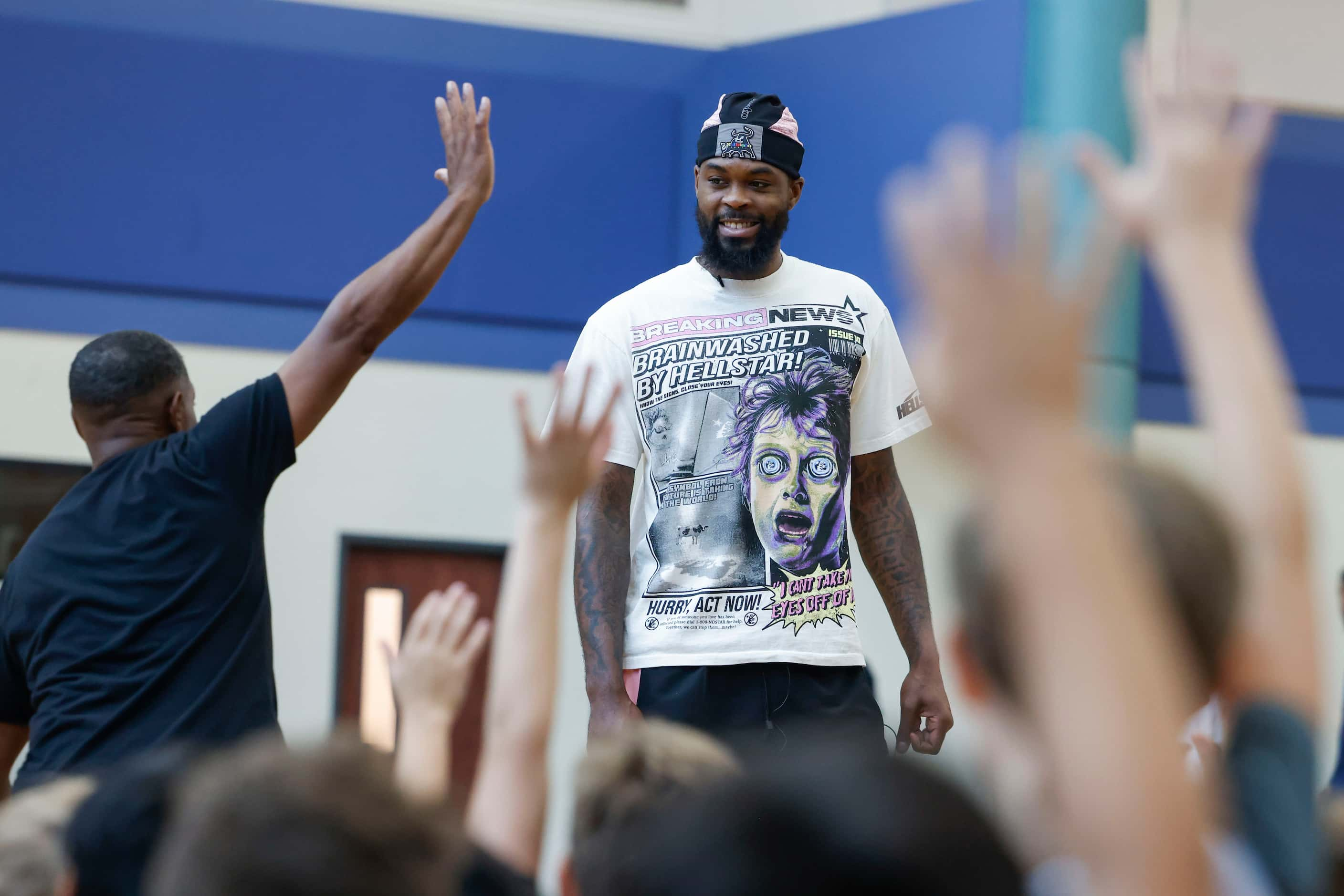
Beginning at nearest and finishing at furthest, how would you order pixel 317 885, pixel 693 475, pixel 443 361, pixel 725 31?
pixel 317 885
pixel 693 475
pixel 443 361
pixel 725 31

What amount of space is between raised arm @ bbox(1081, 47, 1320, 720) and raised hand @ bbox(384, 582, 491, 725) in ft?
2.83

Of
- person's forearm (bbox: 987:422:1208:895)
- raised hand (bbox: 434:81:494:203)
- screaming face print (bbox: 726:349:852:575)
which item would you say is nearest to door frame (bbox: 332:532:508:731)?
screaming face print (bbox: 726:349:852:575)

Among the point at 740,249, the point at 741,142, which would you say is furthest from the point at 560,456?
the point at 741,142

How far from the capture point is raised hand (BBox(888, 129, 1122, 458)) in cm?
80

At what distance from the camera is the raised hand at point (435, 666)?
1.72 metres

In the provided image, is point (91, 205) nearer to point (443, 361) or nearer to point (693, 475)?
point (443, 361)

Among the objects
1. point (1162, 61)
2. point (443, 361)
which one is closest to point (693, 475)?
point (1162, 61)

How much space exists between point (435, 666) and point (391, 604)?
3798mm

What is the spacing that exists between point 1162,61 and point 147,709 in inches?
79.3

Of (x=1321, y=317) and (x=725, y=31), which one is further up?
(x=725, y=31)

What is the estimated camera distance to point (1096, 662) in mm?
820

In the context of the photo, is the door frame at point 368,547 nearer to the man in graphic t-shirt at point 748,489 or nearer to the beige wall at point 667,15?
the beige wall at point 667,15

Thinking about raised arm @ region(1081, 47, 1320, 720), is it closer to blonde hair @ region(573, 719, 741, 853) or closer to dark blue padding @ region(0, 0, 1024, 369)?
blonde hair @ region(573, 719, 741, 853)

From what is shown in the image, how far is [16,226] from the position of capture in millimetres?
4961
